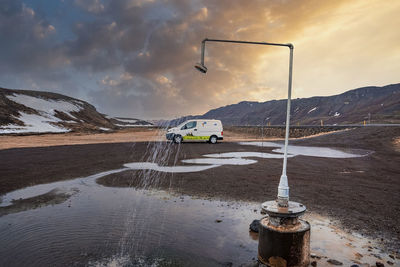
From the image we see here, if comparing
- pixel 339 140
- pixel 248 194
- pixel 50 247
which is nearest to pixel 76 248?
pixel 50 247

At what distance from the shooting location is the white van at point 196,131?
81.1 feet

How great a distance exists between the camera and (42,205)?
6.52 m

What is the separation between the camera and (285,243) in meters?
3.54

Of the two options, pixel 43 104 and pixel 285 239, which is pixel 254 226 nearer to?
pixel 285 239

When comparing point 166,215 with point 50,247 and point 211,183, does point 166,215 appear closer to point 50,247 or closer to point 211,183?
point 50,247

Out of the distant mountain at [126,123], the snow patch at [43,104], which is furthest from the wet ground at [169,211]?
the distant mountain at [126,123]

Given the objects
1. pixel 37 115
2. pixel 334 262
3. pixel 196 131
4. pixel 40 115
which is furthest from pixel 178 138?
pixel 40 115

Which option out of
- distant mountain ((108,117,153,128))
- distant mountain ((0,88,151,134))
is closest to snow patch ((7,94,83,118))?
distant mountain ((0,88,151,134))

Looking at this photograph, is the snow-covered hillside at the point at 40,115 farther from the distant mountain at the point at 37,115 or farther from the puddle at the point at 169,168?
the puddle at the point at 169,168

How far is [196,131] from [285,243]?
70.7ft

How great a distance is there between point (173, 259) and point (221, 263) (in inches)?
28.4

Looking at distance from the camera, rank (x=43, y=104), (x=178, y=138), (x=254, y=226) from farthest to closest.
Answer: (x=43, y=104) < (x=178, y=138) < (x=254, y=226)

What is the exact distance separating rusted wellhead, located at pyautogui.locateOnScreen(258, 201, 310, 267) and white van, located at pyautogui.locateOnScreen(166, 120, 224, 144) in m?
21.2

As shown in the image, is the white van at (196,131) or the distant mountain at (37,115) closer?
the white van at (196,131)
